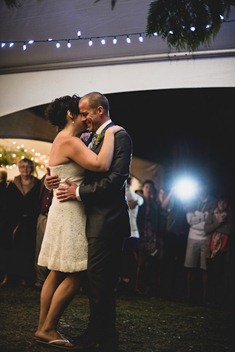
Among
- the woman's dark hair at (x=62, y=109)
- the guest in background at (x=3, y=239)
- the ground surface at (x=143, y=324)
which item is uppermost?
the woman's dark hair at (x=62, y=109)

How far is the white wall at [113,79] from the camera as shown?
220 inches

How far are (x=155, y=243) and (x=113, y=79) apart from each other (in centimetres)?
266

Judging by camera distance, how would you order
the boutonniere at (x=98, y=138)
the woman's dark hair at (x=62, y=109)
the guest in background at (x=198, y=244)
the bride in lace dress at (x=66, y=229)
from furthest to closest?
the guest in background at (x=198, y=244) → the woman's dark hair at (x=62, y=109) → the boutonniere at (x=98, y=138) → the bride in lace dress at (x=66, y=229)

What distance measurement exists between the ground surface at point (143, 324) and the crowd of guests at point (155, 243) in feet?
1.98

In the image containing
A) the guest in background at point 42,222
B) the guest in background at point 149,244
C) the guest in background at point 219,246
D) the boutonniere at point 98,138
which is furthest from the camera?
the guest in background at point 149,244

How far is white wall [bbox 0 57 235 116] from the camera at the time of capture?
220 inches

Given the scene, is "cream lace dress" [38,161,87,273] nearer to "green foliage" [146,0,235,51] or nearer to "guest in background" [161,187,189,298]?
"green foliage" [146,0,235,51]

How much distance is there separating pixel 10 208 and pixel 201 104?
416 cm

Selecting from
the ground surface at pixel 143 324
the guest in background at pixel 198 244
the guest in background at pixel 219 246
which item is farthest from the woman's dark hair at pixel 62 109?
the guest in background at pixel 198 244

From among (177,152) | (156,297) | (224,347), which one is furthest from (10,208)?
(177,152)

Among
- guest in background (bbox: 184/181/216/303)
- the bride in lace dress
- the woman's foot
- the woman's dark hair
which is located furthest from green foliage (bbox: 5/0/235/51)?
guest in background (bbox: 184/181/216/303)

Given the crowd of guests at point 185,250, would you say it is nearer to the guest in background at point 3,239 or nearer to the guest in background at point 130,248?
the guest in background at point 130,248

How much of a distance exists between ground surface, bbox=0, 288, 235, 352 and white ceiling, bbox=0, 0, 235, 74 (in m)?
3.24

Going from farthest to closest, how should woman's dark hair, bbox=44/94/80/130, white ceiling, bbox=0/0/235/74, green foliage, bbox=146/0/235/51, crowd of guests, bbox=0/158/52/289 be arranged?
1. crowd of guests, bbox=0/158/52/289
2. white ceiling, bbox=0/0/235/74
3. woman's dark hair, bbox=44/94/80/130
4. green foliage, bbox=146/0/235/51
